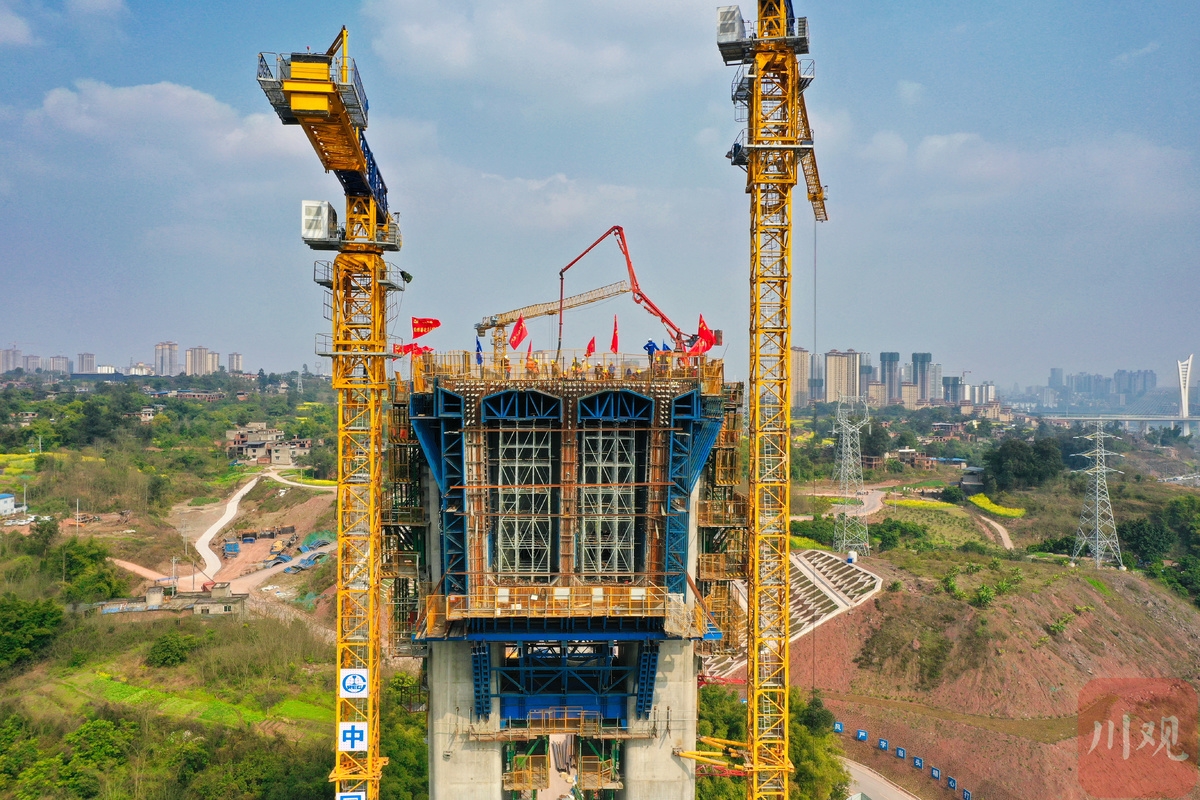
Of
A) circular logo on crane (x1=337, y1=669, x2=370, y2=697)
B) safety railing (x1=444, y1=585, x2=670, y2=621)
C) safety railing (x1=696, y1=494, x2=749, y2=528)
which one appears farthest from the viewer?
circular logo on crane (x1=337, y1=669, x2=370, y2=697)

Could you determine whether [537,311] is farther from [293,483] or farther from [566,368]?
[293,483]

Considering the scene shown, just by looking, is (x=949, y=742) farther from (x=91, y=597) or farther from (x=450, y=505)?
(x=91, y=597)

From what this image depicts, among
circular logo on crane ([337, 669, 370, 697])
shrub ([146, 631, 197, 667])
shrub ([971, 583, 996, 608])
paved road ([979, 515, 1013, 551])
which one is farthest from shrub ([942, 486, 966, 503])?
circular logo on crane ([337, 669, 370, 697])

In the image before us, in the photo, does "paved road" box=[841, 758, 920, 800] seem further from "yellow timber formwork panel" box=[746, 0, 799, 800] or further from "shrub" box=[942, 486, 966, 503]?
"shrub" box=[942, 486, 966, 503]

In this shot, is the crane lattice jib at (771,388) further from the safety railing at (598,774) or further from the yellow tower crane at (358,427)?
the yellow tower crane at (358,427)

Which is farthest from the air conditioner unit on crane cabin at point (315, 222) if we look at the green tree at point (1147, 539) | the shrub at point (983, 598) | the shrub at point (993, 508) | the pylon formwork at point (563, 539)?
the shrub at point (993, 508)

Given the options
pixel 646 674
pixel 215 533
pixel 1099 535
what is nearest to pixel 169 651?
pixel 646 674
